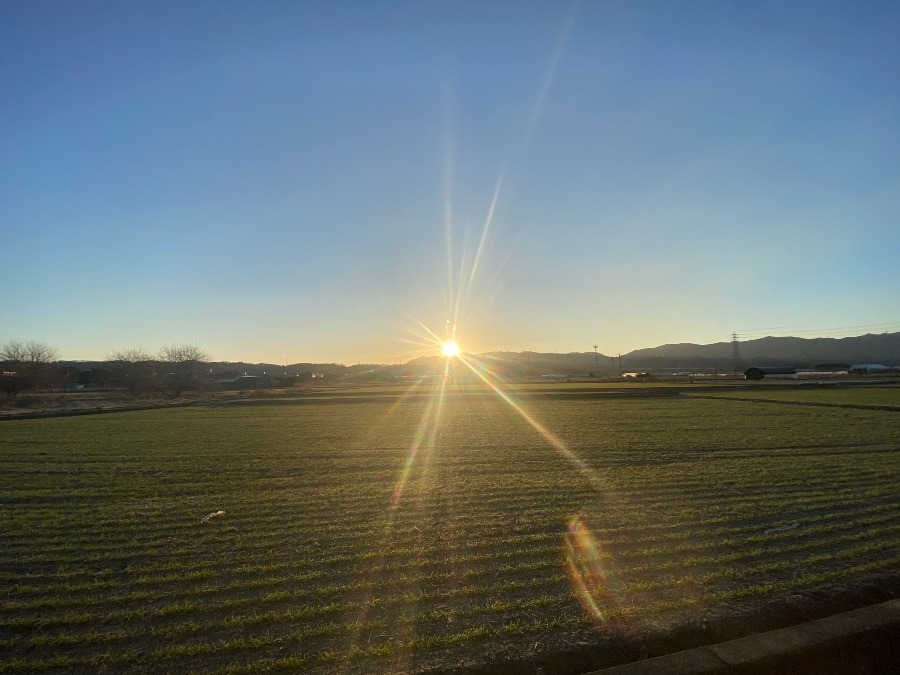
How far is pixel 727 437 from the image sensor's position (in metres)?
16.6

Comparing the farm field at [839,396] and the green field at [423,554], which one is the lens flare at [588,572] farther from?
the farm field at [839,396]

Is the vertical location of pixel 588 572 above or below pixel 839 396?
above

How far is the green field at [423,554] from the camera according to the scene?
165 inches

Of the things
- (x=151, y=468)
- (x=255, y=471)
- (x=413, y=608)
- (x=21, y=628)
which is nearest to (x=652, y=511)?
(x=413, y=608)

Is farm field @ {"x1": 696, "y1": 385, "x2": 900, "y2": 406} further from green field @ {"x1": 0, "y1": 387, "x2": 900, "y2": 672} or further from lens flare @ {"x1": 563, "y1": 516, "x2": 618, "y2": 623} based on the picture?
lens flare @ {"x1": 563, "y1": 516, "x2": 618, "y2": 623}

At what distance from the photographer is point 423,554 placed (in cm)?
628

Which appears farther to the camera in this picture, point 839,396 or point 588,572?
point 839,396

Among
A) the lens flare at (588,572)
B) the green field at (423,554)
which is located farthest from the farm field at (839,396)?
the lens flare at (588,572)

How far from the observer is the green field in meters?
4.19

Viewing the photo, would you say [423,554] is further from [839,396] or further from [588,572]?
[839,396]

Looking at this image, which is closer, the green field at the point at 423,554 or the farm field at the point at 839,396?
the green field at the point at 423,554

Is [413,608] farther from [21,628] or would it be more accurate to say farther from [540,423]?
[540,423]

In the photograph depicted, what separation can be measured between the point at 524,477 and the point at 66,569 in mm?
7943

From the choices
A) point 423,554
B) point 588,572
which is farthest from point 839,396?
point 423,554
